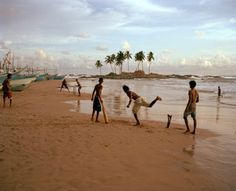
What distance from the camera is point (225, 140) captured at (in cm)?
873

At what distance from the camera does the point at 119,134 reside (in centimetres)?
845

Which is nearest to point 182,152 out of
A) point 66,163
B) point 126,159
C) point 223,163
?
point 223,163

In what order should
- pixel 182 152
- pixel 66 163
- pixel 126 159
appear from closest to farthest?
pixel 66 163 < pixel 126 159 < pixel 182 152

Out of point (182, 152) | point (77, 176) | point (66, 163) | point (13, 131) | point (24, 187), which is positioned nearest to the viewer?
point (24, 187)

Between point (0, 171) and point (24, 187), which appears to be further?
point (0, 171)

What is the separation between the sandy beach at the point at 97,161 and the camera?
184 inches

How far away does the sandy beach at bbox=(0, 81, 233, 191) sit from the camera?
4.67m

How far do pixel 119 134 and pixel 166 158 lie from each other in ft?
8.00

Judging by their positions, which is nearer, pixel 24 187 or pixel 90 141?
pixel 24 187

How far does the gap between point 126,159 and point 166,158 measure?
1008 millimetres

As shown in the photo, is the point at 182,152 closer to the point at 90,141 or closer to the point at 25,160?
the point at 90,141

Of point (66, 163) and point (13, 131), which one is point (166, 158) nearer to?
point (66, 163)

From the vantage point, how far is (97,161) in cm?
575

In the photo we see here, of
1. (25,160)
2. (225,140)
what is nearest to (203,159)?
(225,140)
